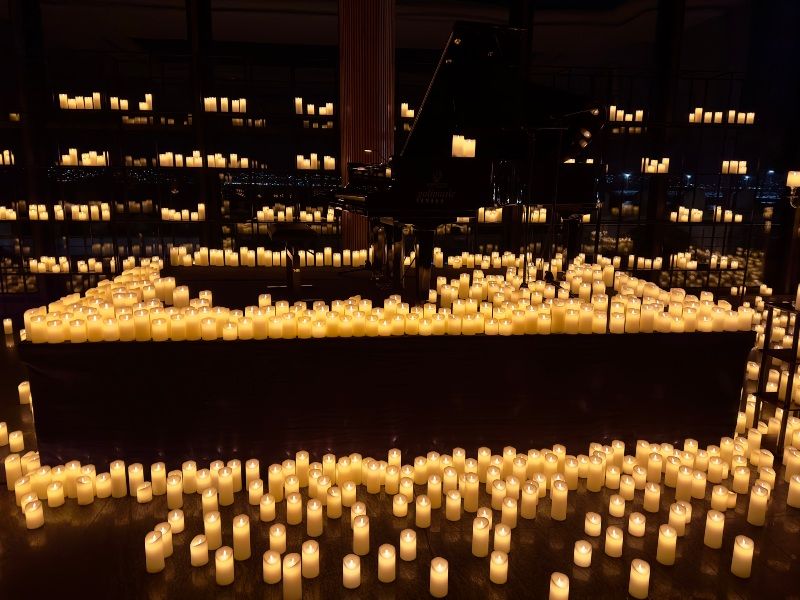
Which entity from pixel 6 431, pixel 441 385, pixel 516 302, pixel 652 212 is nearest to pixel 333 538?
pixel 441 385

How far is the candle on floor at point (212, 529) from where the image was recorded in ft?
7.36

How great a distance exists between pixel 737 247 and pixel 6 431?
1025cm

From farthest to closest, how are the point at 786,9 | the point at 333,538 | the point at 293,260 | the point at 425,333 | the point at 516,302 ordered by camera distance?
the point at 786,9 → the point at 293,260 → the point at 516,302 → the point at 425,333 → the point at 333,538

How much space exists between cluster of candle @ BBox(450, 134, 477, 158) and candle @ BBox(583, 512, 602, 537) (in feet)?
10.0

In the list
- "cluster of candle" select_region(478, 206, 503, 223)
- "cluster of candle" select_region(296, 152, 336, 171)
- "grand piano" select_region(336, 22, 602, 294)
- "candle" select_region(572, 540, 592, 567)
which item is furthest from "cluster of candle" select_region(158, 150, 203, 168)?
"candle" select_region(572, 540, 592, 567)

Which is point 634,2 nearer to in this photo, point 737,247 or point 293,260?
point 737,247

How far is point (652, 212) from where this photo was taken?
8.00 m

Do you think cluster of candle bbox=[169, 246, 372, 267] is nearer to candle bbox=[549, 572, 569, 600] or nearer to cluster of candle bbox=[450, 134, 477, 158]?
cluster of candle bbox=[450, 134, 477, 158]

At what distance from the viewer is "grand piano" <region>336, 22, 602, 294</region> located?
3912 millimetres

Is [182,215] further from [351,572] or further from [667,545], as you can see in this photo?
[667,545]

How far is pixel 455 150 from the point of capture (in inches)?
188

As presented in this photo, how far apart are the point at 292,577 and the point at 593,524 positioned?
1222 millimetres

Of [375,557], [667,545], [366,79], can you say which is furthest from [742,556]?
[366,79]

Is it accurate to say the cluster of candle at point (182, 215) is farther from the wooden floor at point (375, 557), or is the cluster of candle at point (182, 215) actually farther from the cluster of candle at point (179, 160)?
the wooden floor at point (375, 557)
